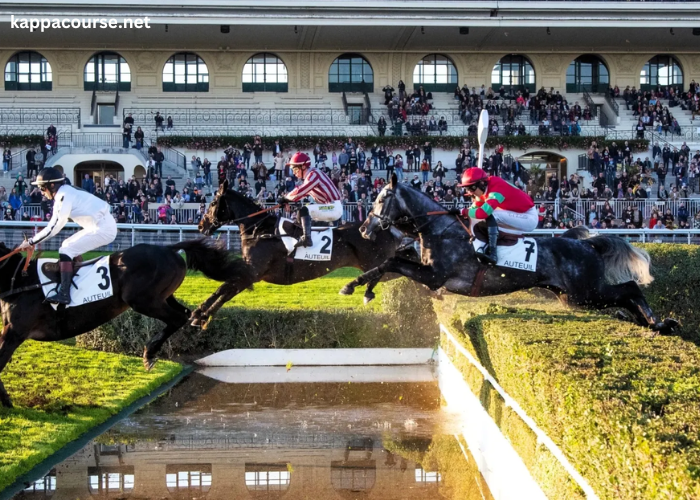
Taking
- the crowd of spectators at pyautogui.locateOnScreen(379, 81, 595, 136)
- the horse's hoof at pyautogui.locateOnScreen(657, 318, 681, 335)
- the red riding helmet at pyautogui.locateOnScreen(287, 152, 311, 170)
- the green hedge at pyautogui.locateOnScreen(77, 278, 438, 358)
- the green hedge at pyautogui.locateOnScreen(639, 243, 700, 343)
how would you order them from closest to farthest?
the horse's hoof at pyautogui.locateOnScreen(657, 318, 681, 335) < the red riding helmet at pyautogui.locateOnScreen(287, 152, 311, 170) < the green hedge at pyautogui.locateOnScreen(639, 243, 700, 343) < the green hedge at pyautogui.locateOnScreen(77, 278, 438, 358) < the crowd of spectators at pyautogui.locateOnScreen(379, 81, 595, 136)

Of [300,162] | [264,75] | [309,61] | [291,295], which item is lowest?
[291,295]

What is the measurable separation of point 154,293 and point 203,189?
709 inches

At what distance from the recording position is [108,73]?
34.9 metres

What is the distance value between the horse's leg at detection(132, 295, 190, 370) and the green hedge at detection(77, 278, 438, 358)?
4.22m

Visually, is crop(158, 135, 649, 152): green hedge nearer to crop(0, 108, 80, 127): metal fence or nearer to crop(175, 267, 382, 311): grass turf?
crop(0, 108, 80, 127): metal fence

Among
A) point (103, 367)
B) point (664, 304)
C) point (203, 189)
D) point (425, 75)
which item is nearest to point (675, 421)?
point (664, 304)

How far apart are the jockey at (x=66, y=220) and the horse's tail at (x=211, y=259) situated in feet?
2.76

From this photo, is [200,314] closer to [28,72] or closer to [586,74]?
[28,72]

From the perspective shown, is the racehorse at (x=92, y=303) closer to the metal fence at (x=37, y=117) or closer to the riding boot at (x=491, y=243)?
the riding boot at (x=491, y=243)

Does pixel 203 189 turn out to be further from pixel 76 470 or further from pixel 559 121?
pixel 76 470

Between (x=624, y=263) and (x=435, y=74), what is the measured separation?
90.6 ft

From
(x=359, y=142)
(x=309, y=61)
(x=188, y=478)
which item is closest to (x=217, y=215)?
(x=188, y=478)

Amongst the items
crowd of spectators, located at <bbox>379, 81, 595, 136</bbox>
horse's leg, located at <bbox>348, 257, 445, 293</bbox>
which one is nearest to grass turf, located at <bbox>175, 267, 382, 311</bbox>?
horse's leg, located at <bbox>348, 257, 445, 293</bbox>

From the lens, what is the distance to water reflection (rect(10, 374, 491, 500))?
709 centimetres
